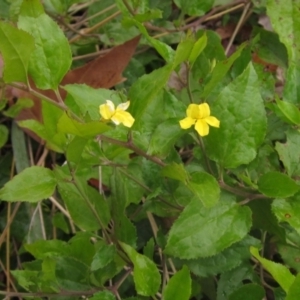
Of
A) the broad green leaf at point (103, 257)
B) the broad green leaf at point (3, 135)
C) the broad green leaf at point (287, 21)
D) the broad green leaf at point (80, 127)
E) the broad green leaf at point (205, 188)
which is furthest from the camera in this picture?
the broad green leaf at point (3, 135)

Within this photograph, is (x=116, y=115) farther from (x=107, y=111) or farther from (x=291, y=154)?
(x=291, y=154)

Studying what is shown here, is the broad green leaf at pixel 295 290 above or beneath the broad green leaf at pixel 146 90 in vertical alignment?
beneath

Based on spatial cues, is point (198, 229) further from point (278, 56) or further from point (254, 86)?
point (278, 56)

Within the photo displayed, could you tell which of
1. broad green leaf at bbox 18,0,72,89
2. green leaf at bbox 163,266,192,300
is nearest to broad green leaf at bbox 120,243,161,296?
green leaf at bbox 163,266,192,300

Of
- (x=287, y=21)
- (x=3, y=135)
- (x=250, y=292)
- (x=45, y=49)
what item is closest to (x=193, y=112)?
(x=45, y=49)

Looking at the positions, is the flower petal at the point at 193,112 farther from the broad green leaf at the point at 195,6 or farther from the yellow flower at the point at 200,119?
the broad green leaf at the point at 195,6

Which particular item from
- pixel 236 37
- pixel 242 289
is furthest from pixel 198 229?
pixel 236 37

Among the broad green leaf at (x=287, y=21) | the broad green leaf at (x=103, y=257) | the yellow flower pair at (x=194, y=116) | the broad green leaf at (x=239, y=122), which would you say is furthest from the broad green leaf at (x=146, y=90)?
the broad green leaf at (x=287, y=21)
